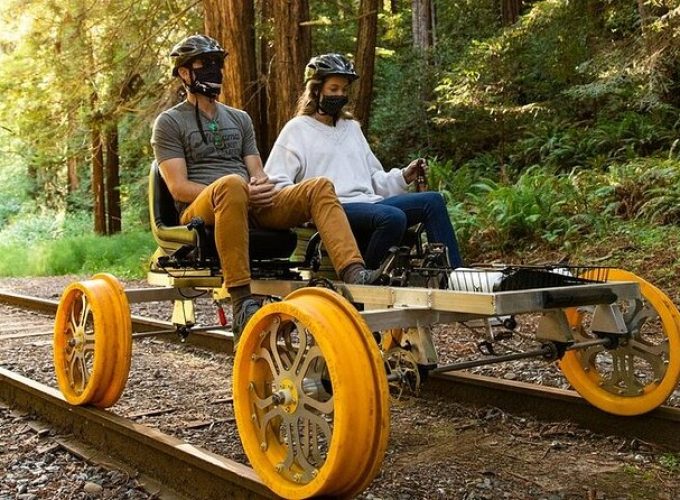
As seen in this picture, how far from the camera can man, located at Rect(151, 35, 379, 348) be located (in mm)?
3812

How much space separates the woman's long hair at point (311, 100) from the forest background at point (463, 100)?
4595mm

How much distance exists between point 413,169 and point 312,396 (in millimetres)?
1983

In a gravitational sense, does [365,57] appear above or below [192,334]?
above

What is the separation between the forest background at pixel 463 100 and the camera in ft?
32.5

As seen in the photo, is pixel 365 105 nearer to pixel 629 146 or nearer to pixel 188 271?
pixel 629 146

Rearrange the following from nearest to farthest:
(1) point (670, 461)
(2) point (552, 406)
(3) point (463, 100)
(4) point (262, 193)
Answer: (1) point (670, 461) → (4) point (262, 193) → (2) point (552, 406) → (3) point (463, 100)

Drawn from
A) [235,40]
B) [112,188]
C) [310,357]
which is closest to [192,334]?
[310,357]

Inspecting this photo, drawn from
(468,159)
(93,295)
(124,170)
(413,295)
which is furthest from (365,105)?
(124,170)

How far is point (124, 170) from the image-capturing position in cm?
2552

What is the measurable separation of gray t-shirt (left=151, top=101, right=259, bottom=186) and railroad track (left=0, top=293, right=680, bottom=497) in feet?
5.12

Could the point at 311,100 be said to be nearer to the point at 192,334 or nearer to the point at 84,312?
the point at 84,312

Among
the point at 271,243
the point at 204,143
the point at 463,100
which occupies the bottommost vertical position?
the point at 271,243

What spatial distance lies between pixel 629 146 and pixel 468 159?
473 centimetres

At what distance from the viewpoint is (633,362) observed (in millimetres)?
4027
